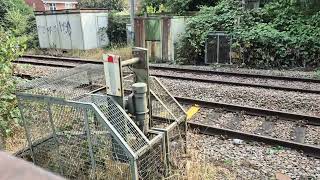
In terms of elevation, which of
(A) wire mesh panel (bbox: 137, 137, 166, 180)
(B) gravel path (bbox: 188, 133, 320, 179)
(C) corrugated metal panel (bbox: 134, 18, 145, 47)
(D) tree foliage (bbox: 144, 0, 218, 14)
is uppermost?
(D) tree foliage (bbox: 144, 0, 218, 14)

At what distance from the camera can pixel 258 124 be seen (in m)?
7.61

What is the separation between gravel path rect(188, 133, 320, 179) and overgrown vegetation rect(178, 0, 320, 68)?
28.4 ft

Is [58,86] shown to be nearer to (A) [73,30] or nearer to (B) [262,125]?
(B) [262,125]

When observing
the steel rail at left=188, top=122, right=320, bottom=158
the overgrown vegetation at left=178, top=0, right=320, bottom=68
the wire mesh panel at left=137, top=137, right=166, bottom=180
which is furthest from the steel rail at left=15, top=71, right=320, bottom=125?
the overgrown vegetation at left=178, top=0, right=320, bottom=68

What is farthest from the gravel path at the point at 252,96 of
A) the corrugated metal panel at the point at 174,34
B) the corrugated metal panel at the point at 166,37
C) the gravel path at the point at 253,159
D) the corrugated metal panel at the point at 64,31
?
the corrugated metal panel at the point at 64,31

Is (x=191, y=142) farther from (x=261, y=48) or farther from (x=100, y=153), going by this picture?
(x=261, y=48)

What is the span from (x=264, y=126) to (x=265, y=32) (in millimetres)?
8290

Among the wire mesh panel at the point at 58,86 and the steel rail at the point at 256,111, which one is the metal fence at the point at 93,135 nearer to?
the wire mesh panel at the point at 58,86

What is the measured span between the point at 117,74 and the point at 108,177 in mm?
1491

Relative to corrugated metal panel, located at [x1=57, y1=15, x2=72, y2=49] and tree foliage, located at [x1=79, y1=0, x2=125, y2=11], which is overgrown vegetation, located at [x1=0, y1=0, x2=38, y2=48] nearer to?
A: corrugated metal panel, located at [x1=57, y1=15, x2=72, y2=49]

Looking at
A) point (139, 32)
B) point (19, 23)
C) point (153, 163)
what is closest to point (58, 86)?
point (153, 163)

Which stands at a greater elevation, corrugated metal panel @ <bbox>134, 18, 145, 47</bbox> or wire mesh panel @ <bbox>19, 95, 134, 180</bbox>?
corrugated metal panel @ <bbox>134, 18, 145, 47</bbox>

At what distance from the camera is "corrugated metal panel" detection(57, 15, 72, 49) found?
21.8 m

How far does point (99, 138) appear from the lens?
444cm
